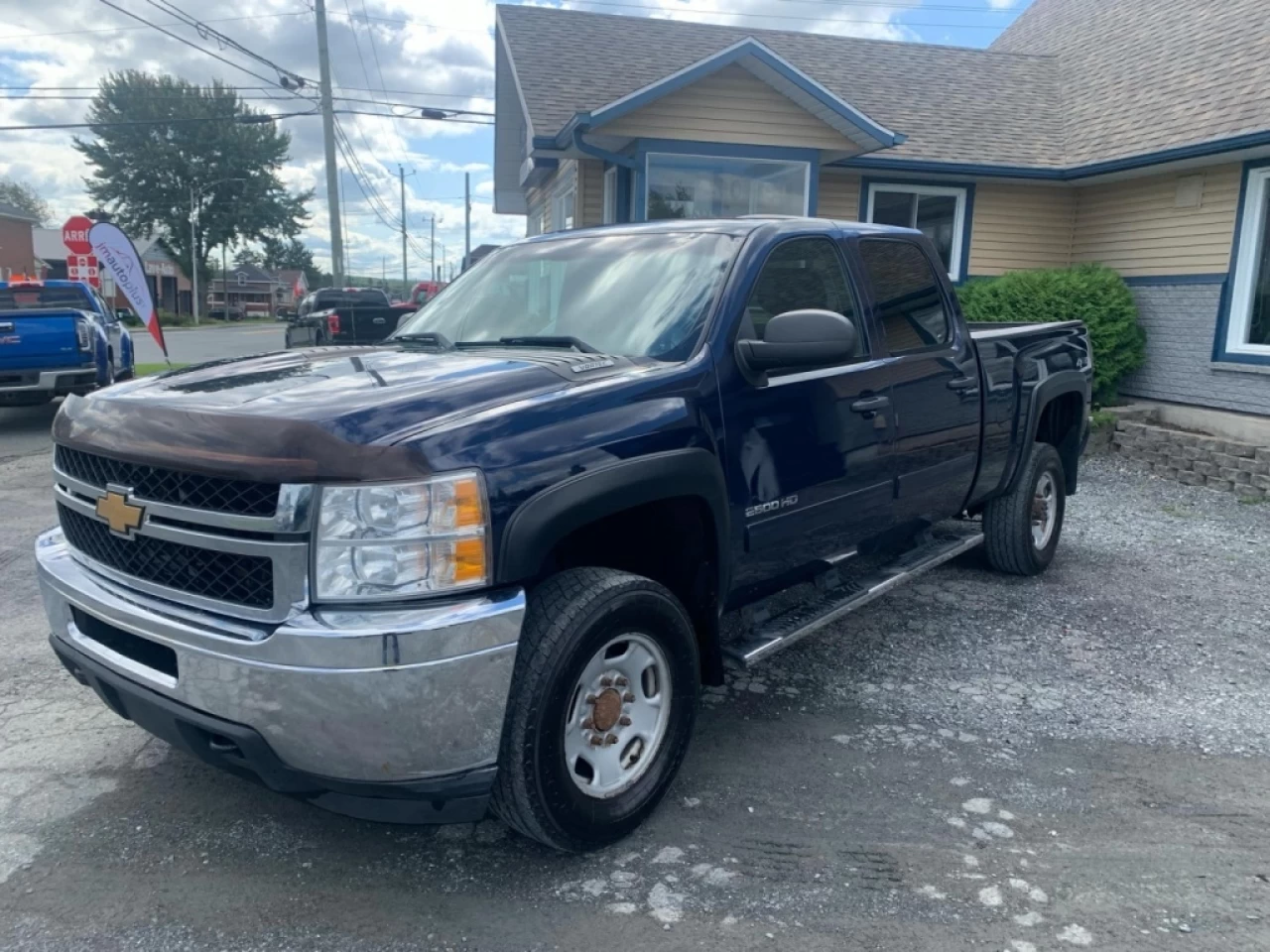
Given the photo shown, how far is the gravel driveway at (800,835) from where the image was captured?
274 cm

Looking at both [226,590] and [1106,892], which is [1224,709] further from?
[226,590]

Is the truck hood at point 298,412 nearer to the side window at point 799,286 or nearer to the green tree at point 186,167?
the side window at point 799,286

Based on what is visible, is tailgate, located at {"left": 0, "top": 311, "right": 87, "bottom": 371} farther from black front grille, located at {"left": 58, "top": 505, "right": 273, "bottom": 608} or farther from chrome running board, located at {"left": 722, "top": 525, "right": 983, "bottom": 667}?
chrome running board, located at {"left": 722, "top": 525, "right": 983, "bottom": 667}

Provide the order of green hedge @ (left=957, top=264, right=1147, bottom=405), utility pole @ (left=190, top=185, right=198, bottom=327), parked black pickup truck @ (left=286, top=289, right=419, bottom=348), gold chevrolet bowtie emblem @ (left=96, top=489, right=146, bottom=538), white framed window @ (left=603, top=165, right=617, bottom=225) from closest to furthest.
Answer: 1. gold chevrolet bowtie emblem @ (left=96, top=489, right=146, bottom=538)
2. green hedge @ (left=957, top=264, right=1147, bottom=405)
3. white framed window @ (left=603, top=165, right=617, bottom=225)
4. parked black pickup truck @ (left=286, top=289, right=419, bottom=348)
5. utility pole @ (left=190, top=185, right=198, bottom=327)

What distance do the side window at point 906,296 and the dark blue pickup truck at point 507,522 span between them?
1.9 inches

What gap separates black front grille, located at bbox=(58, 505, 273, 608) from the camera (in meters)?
2.61

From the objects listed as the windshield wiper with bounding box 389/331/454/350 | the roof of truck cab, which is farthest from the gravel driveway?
the roof of truck cab

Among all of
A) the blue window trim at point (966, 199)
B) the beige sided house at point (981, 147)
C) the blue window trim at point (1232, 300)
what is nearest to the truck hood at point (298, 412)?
the beige sided house at point (981, 147)

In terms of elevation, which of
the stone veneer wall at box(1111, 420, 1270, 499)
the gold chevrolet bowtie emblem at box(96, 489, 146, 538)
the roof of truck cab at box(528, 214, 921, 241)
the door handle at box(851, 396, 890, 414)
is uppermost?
the roof of truck cab at box(528, 214, 921, 241)

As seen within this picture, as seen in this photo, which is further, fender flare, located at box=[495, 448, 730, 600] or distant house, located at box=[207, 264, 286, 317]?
distant house, located at box=[207, 264, 286, 317]

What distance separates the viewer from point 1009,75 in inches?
614

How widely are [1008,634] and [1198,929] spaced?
8.08 feet

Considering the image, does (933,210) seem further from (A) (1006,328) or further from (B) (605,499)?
(B) (605,499)

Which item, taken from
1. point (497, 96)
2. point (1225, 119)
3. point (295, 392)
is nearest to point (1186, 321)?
point (1225, 119)
